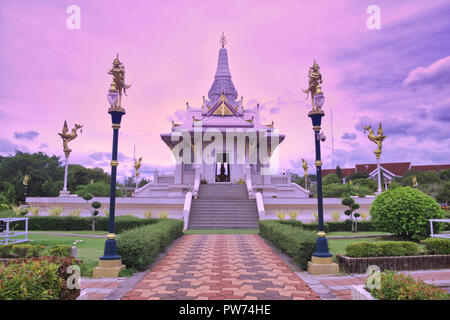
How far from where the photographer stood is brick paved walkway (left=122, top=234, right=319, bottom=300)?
5.31m

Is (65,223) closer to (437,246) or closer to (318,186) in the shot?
(318,186)

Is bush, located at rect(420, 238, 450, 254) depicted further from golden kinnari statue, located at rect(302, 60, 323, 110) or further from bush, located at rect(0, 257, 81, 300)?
bush, located at rect(0, 257, 81, 300)

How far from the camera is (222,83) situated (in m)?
36.8

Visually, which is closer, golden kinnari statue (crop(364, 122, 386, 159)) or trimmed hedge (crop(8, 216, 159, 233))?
trimmed hedge (crop(8, 216, 159, 233))

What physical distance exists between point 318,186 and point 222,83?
103 ft

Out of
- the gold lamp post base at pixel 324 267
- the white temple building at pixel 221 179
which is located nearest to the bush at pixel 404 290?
the gold lamp post base at pixel 324 267

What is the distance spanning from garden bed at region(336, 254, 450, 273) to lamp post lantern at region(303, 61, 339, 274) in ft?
1.06

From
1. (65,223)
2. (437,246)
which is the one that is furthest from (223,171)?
(437,246)

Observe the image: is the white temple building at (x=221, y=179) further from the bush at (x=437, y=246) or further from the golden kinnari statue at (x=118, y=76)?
the golden kinnari statue at (x=118, y=76)

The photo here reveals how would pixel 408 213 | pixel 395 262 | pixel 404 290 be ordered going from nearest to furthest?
pixel 404 290, pixel 395 262, pixel 408 213

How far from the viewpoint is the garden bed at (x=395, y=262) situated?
6.75m

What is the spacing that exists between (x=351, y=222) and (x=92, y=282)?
42.2 ft

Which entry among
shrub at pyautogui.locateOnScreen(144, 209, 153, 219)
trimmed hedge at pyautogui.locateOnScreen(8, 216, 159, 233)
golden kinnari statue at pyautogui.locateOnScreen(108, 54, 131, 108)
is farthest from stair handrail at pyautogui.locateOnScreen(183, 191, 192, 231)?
golden kinnari statue at pyautogui.locateOnScreen(108, 54, 131, 108)

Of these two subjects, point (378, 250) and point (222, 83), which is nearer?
point (378, 250)
